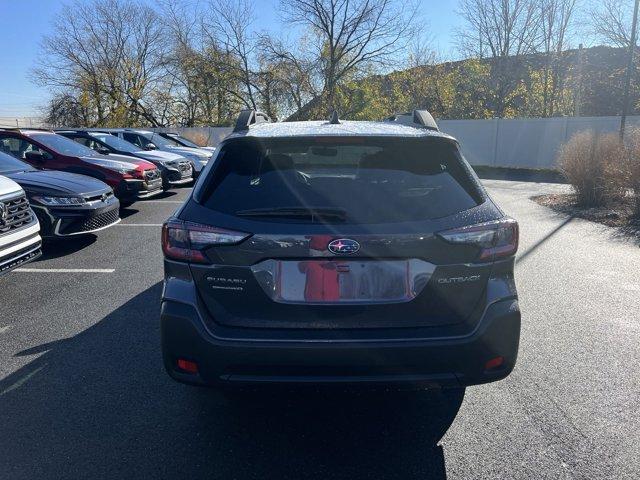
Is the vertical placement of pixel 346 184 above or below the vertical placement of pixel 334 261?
above

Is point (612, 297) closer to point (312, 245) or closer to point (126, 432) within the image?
point (312, 245)

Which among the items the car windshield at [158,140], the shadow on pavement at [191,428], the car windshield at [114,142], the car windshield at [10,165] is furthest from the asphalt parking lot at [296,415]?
the car windshield at [158,140]

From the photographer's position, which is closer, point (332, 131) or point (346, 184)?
point (346, 184)

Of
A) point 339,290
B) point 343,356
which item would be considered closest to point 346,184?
point 339,290

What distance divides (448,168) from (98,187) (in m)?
6.47

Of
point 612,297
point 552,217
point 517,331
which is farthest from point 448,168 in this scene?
point 552,217

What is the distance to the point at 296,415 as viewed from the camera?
326 centimetres

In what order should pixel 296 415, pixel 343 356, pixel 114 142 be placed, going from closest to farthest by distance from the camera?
pixel 343 356 → pixel 296 415 → pixel 114 142

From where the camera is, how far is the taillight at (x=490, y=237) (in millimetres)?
2580

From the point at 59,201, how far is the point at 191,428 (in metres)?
5.26

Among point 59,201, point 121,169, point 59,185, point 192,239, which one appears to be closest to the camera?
point 192,239

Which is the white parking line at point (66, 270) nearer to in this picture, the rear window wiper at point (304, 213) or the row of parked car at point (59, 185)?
the row of parked car at point (59, 185)

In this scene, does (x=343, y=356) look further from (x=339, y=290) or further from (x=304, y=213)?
(x=304, y=213)

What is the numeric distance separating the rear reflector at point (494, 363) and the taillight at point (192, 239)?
4.34 ft
